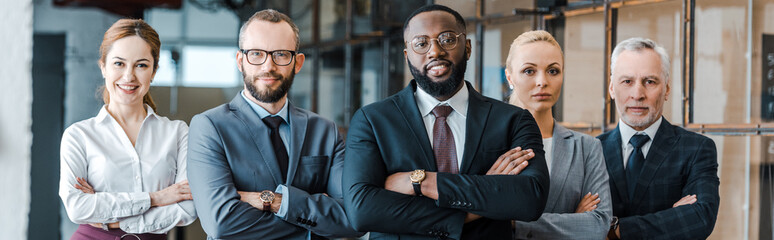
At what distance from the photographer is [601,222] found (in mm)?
3236

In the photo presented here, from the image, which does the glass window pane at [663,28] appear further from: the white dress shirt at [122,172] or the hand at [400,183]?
the white dress shirt at [122,172]

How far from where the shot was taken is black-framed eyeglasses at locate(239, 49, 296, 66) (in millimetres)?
3168

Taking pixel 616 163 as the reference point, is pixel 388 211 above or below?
below

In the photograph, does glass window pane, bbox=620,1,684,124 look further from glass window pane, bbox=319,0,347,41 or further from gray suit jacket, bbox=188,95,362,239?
glass window pane, bbox=319,0,347,41

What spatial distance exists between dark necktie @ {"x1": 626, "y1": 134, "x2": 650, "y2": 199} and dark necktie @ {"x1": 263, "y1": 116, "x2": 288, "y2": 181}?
166 cm

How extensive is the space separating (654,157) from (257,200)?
1.91 metres

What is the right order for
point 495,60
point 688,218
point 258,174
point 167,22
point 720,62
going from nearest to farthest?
point 258,174
point 688,218
point 720,62
point 495,60
point 167,22

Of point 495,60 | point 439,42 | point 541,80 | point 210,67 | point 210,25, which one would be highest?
point 210,25

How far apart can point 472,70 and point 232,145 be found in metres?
4.47

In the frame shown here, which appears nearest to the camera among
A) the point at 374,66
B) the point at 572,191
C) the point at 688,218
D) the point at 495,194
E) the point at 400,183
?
the point at 495,194

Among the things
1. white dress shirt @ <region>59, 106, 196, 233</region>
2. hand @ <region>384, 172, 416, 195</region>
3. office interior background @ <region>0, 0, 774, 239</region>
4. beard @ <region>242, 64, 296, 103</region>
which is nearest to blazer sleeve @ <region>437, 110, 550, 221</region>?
hand @ <region>384, 172, 416, 195</region>

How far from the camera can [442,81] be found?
291 cm

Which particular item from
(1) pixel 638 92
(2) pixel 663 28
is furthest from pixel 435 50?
(2) pixel 663 28

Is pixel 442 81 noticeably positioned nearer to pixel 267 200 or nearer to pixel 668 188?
pixel 267 200
